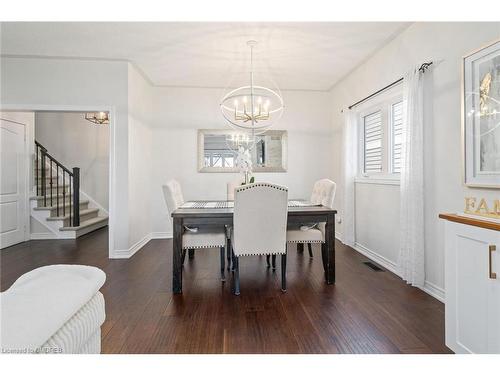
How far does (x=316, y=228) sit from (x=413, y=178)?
45.0 inches

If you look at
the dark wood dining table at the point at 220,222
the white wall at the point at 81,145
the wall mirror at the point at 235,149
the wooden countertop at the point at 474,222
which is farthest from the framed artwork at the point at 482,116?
the white wall at the point at 81,145

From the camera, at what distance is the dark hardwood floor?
1.78 metres

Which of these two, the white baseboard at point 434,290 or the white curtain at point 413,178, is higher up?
the white curtain at point 413,178

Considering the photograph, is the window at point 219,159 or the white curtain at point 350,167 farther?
the window at point 219,159

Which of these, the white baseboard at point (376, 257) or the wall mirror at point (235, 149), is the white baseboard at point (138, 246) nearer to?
the wall mirror at point (235, 149)

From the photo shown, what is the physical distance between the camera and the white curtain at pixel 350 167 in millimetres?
4199

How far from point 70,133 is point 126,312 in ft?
18.1

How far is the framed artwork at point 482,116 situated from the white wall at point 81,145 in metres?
6.54

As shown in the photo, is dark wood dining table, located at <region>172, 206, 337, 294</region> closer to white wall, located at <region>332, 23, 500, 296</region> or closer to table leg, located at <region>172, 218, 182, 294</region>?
table leg, located at <region>172, 218, 182, 294</region>

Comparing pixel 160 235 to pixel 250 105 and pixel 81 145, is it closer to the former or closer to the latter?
pixel 250 105

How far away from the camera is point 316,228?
3281 mm
